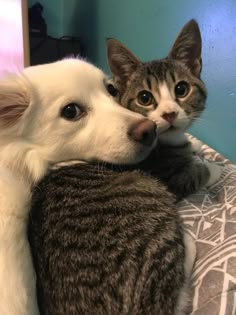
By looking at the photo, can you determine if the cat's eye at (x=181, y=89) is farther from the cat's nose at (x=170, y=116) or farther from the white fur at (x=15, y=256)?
the white fur at (x=15, y=256)

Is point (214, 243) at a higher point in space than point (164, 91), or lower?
lower

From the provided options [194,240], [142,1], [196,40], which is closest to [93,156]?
[194,240]

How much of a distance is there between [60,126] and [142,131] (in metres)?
0.21

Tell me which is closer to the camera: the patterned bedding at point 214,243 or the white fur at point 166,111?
the patterned bedding at point 214,243

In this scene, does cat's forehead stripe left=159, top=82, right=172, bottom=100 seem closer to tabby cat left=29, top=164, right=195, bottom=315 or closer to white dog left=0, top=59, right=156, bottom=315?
white dog left=0, top=59, right=156, bottom=315

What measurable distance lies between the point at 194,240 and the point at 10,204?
1.53 ft

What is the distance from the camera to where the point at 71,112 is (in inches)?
36.8

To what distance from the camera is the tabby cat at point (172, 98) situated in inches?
43.6

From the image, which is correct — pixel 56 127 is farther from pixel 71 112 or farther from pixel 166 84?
pixel 166 84

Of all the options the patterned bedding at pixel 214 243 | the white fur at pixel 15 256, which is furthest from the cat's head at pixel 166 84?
the white fur at pixel 15 256

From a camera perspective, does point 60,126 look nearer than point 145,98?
Yes

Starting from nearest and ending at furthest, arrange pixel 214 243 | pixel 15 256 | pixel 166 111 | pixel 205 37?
pixel 15 256, pixel 214 243, pixel 166 111, pixel 205 37

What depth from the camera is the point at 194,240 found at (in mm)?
917

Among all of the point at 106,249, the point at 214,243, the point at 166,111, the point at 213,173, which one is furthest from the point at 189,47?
the point at 106,249
